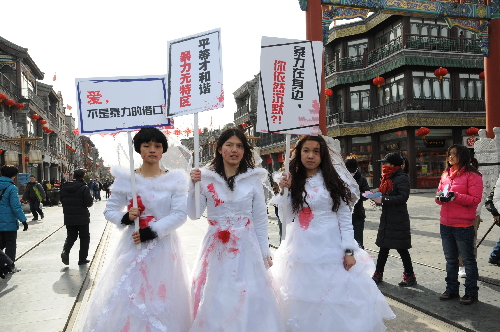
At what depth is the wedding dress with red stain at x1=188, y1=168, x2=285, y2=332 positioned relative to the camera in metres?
3.04

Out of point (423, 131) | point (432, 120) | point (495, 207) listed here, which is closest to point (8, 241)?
point (495, 207)

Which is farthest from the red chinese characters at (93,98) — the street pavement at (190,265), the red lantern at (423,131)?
the red lantern at (423,131)

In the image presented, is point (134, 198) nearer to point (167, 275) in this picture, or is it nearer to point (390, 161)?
point (167, 275)

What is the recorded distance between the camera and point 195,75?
11.7 ft

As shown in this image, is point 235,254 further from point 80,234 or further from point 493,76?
point 493,76

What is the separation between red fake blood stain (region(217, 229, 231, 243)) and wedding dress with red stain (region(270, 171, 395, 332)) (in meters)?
0.57

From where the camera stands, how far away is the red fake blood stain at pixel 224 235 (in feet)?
10.8

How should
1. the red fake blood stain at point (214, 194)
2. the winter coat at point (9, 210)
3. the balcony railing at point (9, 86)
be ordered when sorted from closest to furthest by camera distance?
the red fake blood stain at point (214, 194), the winter coat at point (9, 210), the balcony railing at point (9, 86)

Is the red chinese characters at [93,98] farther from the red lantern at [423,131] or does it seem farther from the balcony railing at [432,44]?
the balcony railing at [432,44]

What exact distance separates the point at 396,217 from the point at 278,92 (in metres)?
2.60

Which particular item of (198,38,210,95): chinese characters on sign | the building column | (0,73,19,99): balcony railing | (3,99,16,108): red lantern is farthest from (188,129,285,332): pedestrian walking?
(3,99,16,108): red lantern

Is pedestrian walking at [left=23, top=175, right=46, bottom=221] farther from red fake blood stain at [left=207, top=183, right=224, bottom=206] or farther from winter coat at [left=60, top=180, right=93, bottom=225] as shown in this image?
red fake blood stain at [left=207, top=183, right=224, bottom=206]

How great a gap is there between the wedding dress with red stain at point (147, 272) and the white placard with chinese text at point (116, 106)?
421mm

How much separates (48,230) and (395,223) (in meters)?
10.9
